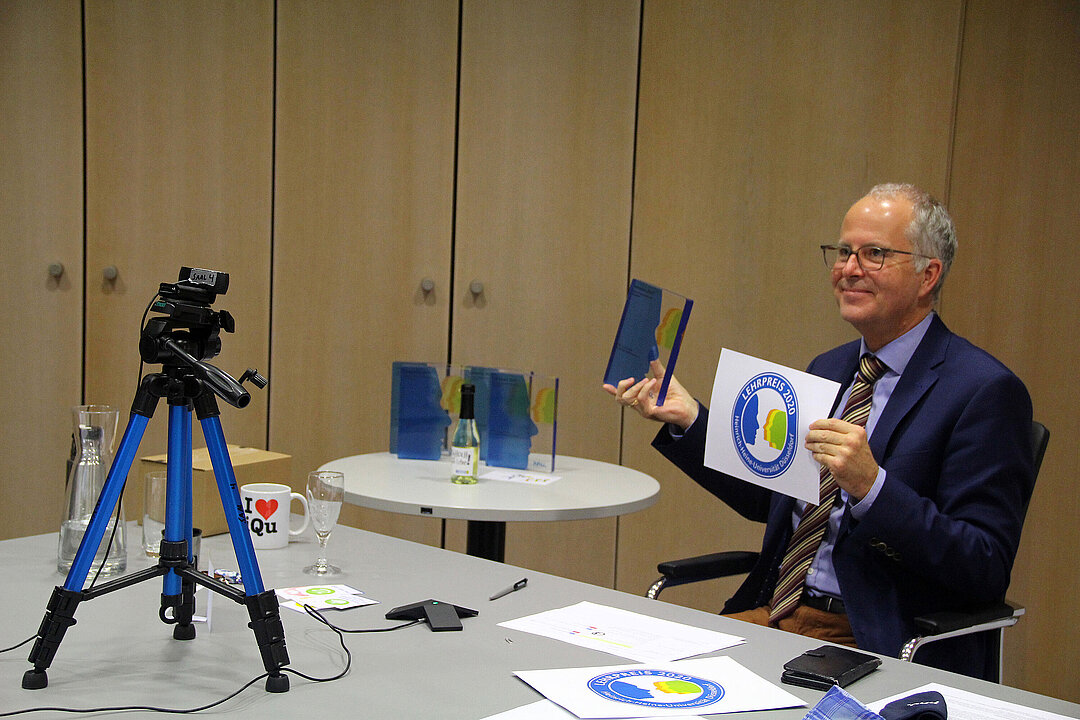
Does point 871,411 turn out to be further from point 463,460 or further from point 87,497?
point 87,497

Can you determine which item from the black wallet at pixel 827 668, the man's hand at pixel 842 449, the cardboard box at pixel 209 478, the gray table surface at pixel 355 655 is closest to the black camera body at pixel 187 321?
the gray table surface at pixel 355 655

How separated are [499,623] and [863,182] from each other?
2.47 meters

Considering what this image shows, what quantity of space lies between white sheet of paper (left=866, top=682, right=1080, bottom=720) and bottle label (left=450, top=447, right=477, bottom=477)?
1.36m

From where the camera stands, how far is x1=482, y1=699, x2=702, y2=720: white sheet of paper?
3.47ft

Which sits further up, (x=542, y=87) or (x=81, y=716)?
(x=542, y=87)

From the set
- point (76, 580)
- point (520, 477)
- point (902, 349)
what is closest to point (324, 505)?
point (76, 580)

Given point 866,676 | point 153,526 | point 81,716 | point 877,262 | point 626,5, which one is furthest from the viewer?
point 626,5

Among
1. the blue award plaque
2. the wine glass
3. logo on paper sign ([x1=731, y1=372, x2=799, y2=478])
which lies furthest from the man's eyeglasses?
the wine glass

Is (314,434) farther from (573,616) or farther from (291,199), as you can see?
(573,616)

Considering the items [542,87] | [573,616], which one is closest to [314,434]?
[542,87]

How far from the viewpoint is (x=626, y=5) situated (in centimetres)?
368

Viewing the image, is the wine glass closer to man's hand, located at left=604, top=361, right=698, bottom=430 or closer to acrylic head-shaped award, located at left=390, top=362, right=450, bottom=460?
man's hand, located at left=604, top=361, right=698, bottom=430

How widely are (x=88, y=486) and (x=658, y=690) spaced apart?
97 cm

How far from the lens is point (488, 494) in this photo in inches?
89.3
